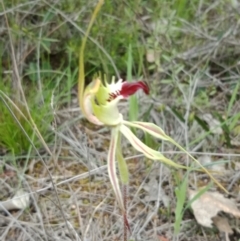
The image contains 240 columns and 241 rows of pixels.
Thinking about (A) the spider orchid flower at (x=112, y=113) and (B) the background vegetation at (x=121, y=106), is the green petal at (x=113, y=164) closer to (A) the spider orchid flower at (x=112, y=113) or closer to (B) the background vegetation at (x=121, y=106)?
(A) the spider orchid flower at (x=112, y=113)

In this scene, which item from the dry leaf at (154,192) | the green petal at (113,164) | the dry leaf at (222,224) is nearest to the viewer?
the green petal at (113,164)

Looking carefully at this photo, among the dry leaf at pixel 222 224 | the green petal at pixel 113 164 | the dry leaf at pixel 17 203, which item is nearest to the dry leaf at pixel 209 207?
the dry leaf at pixel 222 224

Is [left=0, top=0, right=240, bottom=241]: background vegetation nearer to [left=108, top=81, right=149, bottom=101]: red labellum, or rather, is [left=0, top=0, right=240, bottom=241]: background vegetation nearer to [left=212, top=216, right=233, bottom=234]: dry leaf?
[left=212, top=216, right=233, bottom=234]: dry leaf

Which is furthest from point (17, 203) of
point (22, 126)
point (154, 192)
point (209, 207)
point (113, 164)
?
point (113, 164)

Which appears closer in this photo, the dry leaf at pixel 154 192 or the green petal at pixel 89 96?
the green petal at pixel 89 96

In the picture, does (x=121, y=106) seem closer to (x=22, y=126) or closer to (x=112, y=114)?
(x=22, y=126)

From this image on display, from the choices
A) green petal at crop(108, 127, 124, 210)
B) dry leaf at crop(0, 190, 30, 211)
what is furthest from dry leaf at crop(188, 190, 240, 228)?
green petal at crop(108, 127, 124, 210)
